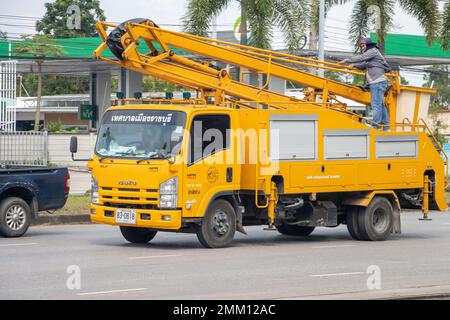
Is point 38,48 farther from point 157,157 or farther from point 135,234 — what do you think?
point 157,157

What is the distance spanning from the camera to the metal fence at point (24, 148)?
985 inches

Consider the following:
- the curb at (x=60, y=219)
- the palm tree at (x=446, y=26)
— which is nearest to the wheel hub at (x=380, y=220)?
the curb at (x=60, y=219)

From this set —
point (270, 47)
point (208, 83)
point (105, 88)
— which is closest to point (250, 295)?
point (208, 83)

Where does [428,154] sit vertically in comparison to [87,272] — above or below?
above

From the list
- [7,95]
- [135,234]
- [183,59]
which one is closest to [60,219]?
[135,234]

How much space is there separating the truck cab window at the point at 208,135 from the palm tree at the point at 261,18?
17799 mm

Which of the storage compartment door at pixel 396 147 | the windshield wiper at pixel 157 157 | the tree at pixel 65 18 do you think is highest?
the tree at pixel 65 18

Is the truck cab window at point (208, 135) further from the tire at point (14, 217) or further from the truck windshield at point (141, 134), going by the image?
the tire at point (14, 217)

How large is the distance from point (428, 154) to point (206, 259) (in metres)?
6.42

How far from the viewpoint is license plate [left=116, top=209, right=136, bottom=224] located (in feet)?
51.0

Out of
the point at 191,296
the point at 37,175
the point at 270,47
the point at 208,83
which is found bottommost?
the point at 191,296

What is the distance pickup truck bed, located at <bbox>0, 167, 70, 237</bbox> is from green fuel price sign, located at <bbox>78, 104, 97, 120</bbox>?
37646 millimetres
